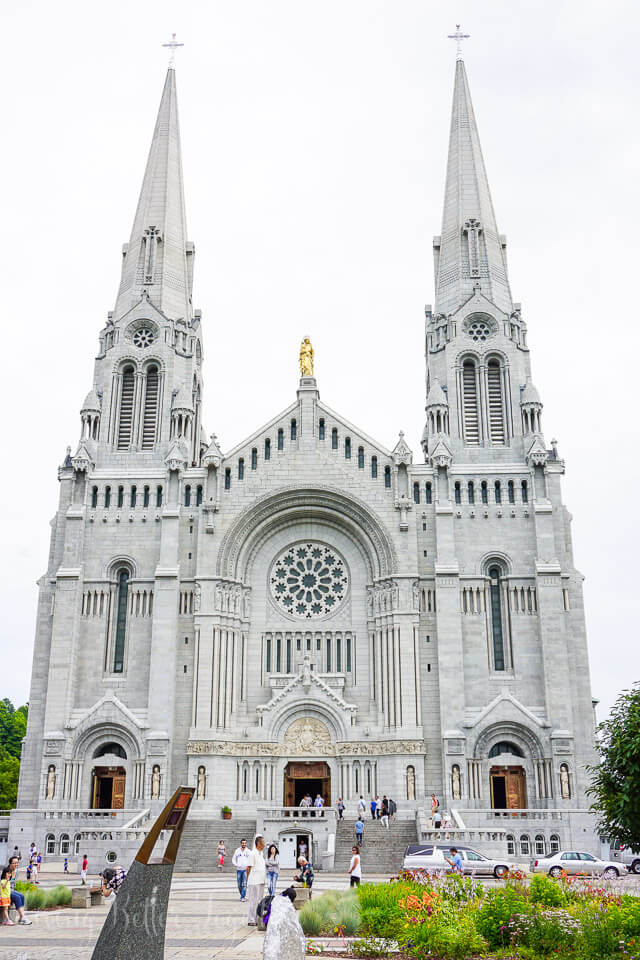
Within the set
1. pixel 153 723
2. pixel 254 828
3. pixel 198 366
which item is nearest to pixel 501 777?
pixel 254 828

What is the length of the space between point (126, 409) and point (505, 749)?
86.4ft

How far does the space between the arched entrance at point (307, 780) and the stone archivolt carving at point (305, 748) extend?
2.12 ft

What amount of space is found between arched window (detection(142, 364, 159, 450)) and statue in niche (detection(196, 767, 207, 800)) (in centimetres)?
1701

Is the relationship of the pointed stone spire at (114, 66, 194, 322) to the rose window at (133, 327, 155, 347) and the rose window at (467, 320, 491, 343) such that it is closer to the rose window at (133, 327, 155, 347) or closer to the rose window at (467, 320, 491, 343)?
the rose window at (133, 327, 155, 347)

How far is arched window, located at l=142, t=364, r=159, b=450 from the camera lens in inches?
2035

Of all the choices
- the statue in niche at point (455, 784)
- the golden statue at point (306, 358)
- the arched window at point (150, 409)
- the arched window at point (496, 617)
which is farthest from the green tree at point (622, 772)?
the arched window at point (150, 409)

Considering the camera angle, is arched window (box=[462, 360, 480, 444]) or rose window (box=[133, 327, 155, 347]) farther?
rose window (box=[133, 327, 155, 347])

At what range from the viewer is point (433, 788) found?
1724 inches

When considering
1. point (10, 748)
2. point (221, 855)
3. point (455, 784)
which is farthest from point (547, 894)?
point (10, 748)

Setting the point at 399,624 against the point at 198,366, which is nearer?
the point at 399,624

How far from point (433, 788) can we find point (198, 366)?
26846 mm

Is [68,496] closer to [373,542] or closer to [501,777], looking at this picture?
[373,542]

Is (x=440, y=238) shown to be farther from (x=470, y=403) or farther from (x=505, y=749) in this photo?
(x=505, y=749)

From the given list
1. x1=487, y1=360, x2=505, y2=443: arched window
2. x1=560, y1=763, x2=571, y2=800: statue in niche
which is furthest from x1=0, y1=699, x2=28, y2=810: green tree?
x1=487, y1=360, x2=505, y2=443: arched window
